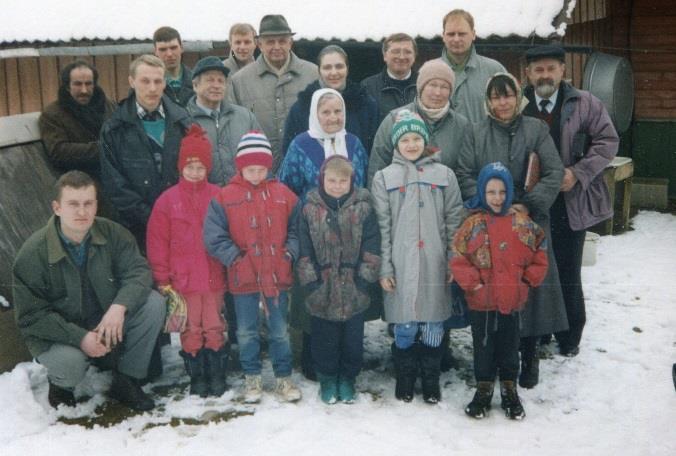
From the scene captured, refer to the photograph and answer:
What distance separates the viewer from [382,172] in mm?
4094

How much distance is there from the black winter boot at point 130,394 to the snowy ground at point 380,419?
88 mm

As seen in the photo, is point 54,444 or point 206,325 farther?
point 206,325

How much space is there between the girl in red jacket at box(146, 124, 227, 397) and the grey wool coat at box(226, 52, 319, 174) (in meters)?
1.05

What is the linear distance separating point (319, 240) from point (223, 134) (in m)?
1.05

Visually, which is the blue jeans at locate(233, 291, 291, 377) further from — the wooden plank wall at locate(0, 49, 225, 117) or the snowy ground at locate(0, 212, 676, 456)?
the wooden plank wall at locate(0, 49, 225, 117)

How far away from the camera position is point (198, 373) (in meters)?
4.21

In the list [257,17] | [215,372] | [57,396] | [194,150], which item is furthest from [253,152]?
[257,17]

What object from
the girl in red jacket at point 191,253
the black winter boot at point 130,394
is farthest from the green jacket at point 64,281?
the black winter boot at point 130,394

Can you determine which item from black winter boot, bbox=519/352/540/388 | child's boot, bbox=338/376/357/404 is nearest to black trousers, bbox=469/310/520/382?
black winter boot, bbox=519/352/540/388

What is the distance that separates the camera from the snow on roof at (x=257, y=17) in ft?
22.1

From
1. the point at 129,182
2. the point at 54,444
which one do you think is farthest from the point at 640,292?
the point at 54,444

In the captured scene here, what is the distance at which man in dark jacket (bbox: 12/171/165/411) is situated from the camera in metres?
3.87

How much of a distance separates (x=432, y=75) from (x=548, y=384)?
199cm

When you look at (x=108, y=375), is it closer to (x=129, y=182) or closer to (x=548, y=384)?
(x=129, y=182)
